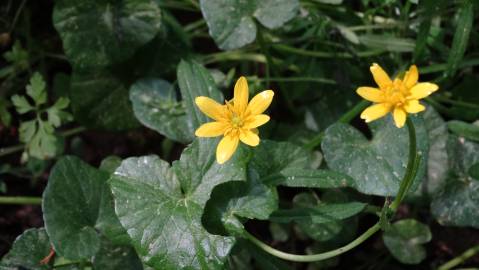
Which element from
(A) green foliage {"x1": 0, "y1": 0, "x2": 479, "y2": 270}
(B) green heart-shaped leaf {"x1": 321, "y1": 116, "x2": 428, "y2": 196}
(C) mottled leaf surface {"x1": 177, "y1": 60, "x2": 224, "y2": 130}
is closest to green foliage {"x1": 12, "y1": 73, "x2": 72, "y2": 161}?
(A) green foliage {"x1": 0, "y1": 0, "x2": 479, "y2": 270}

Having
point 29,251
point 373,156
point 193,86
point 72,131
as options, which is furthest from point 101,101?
point 373,156

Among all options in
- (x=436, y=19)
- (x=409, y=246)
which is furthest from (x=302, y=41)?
(x=409, y=246)

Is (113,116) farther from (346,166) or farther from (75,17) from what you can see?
(346,166)

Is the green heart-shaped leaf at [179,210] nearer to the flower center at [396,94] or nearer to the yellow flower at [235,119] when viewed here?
the yellow flower at [235,119]

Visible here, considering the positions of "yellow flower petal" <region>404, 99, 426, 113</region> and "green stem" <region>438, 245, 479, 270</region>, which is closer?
"yellow flower petal" <region>404, 99, 426, 113</region>

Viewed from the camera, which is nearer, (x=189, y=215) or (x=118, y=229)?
(x=189, y=215)

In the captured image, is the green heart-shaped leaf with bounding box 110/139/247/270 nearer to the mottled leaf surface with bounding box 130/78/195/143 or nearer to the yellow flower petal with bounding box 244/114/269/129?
the yellow flower petal with bounding box 244/114/269/129
